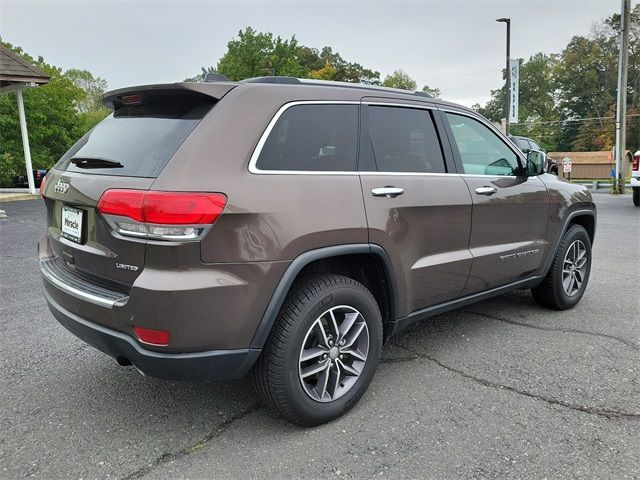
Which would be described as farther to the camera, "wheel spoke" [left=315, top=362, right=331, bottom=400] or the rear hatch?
"wheel spoke" [left=315, top=362, right=331, bottom=400]

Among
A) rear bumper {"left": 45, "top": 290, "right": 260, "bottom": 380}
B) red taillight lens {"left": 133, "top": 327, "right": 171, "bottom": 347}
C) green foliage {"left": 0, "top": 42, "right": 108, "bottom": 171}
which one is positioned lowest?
rear bumper {"left": 45, "top": 290, "right": 260, "bottom": 380}

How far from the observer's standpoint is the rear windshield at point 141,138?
2.42 m

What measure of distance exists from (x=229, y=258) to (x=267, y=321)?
0.37 m

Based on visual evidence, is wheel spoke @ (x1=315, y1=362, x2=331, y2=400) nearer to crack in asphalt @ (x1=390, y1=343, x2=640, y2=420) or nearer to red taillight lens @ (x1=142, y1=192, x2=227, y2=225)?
crack in asphalt @ (x1=390, y1=343, x2=640, y2=420)

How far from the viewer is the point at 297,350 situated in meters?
2.53

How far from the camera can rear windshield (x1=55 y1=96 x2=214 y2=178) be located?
2.42 m

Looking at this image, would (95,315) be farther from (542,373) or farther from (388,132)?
A: (542,373)

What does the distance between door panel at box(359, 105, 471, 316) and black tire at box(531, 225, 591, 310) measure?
4.47 ft

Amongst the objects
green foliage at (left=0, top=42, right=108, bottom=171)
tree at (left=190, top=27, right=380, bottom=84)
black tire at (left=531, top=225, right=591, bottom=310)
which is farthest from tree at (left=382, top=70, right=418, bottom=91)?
black tire at (left=531, top=225, right=591, bottom=310)

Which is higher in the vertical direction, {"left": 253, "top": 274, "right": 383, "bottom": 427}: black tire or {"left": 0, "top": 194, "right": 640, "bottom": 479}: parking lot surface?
{"left": 253, "top": 274, "right": 383, "bottom": 427}: black tire

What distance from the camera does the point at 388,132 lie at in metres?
3.13

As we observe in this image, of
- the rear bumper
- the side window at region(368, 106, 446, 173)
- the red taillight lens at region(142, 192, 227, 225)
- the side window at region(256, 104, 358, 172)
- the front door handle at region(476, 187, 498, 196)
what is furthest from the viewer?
the front door handle at region(476, 187, 498, 196)

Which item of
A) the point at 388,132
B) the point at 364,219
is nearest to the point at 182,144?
the point at 364,219

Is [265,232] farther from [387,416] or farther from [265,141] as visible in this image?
[387,416]
